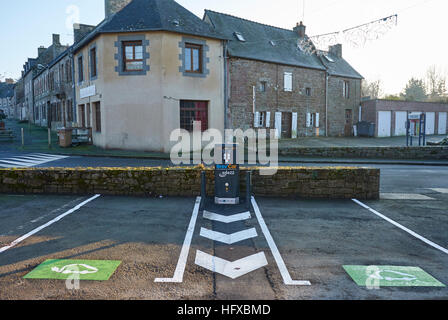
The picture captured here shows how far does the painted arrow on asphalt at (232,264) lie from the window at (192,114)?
15255 millimetres

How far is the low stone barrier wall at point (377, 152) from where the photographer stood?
1964cm

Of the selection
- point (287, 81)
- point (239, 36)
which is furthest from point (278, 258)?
point (287, 81)

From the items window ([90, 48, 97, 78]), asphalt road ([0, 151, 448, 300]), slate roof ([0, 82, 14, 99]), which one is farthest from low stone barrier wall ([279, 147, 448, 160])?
slate roof ([0, 82, 14, 99])

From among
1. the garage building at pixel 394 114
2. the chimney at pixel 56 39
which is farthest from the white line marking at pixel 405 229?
the chimney at pixel 56 39

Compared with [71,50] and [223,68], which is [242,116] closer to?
[223,68]

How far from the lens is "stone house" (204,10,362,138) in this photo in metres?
24.6

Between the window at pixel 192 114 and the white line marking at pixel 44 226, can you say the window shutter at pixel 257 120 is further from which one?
the white line marking at pixel 44 226

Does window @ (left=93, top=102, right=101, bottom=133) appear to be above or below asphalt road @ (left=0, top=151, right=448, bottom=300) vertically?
above

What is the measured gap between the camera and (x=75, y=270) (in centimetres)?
481

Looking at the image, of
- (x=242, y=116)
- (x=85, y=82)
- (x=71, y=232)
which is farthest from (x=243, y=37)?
(x=71, y=232)

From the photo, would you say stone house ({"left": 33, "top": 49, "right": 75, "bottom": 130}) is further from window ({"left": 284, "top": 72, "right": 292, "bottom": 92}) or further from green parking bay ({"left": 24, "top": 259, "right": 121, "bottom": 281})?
green parking bay ({"left": 24, "top": 259, "right": 121, "bottom": 281})

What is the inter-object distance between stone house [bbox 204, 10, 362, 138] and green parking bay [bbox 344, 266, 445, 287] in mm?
17782

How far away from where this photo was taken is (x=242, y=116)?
24.6 meters
